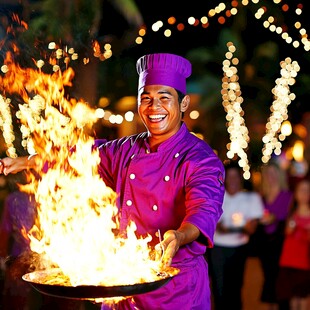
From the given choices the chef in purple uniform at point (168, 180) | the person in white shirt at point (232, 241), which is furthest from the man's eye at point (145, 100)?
the person in white shirt at point (232, 241)

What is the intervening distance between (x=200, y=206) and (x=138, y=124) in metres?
16.5

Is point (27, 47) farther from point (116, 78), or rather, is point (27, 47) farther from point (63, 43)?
point (116, 78)

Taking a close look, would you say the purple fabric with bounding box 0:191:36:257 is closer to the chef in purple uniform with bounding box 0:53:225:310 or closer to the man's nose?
the chef in purple uniform with bounding box 0:53:225:310

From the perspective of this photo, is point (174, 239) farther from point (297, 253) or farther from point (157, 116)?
point (297, 253)

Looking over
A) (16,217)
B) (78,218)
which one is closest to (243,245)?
(16,217)

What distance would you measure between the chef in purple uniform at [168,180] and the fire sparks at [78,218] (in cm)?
14

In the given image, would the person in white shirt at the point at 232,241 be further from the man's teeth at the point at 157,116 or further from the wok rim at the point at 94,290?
the wok rim at the point at 94,290

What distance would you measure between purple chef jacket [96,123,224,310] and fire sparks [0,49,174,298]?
0.43 ft

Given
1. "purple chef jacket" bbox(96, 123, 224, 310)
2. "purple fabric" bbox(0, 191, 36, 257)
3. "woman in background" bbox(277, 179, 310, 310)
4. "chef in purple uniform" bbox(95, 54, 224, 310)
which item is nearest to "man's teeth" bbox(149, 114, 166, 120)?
"chef in purple uniform" bbox(95, 54, 224, 310)

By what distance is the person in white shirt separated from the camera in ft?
27.8

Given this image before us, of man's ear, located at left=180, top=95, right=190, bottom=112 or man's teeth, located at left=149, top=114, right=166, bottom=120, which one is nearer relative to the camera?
man's teeth, located at left=149, top=114, right=166, bottom=120

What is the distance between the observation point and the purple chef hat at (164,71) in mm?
4266

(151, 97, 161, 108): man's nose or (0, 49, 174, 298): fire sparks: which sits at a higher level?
(151, 97, 161, 108): man's nose

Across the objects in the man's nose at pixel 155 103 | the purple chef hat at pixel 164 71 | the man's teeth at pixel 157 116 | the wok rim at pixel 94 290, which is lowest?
the wok rim at pixel 94 290
